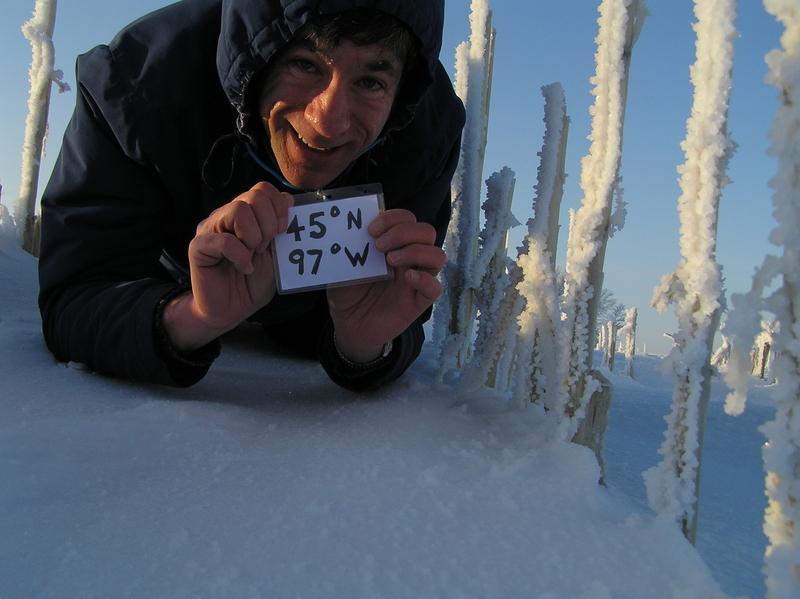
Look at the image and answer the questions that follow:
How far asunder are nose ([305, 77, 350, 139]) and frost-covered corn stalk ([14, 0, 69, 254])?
3.23 metres

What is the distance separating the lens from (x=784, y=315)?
1.88 feet

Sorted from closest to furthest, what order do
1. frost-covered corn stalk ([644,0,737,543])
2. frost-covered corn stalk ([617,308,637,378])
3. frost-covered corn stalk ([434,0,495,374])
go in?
frost-covered corn stalk ([644,0,737,543])
frost-covered corn stalk ([434,0,495,374])
frost-covered corn stalk ([617,308,637,378])

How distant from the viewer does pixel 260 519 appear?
684 millimetres

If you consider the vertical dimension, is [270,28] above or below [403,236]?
above

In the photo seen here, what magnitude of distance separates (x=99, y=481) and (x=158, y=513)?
13 centimetres

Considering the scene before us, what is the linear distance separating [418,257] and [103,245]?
839mm

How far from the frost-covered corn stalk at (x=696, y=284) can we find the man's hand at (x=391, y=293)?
0.43 m

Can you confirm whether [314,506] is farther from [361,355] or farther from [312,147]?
[312,147]

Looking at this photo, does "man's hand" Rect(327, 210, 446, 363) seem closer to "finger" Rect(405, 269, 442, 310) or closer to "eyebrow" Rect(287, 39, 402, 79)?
"finger" Rect(405, 269, 442, 310)

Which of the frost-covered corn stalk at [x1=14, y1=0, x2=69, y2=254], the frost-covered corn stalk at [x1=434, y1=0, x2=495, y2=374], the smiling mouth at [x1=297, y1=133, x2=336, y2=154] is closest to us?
the smiling mouth at [x1=297, y1=133, x2=336, y2=154]

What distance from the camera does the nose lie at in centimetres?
107

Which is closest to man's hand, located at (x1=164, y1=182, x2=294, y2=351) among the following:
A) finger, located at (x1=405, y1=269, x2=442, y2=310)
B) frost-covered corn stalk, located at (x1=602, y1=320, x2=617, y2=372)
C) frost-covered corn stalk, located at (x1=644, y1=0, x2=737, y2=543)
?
finger, located at (x1=405, y1=269, x2=442, y2=310)

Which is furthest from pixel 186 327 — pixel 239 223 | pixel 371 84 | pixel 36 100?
pixel 36 100

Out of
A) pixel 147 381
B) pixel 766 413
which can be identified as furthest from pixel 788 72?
pixel 766 413
